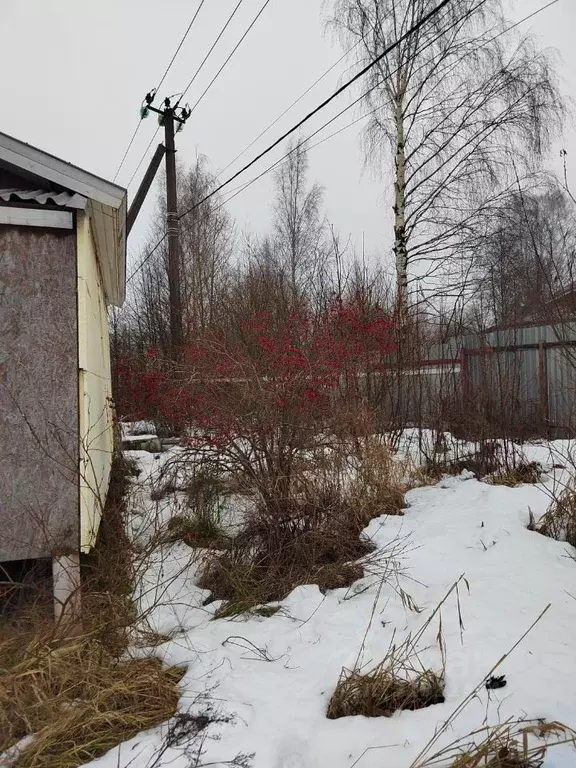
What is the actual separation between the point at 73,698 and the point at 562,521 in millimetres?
3732

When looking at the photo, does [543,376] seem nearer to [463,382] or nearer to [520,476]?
[463,382]

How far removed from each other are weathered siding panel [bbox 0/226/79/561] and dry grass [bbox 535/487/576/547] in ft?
12.0

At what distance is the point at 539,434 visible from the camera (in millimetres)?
7723

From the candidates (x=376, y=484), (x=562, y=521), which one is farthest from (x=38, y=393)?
(x=562, y=521)

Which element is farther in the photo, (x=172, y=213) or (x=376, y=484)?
(x=172, y=213)

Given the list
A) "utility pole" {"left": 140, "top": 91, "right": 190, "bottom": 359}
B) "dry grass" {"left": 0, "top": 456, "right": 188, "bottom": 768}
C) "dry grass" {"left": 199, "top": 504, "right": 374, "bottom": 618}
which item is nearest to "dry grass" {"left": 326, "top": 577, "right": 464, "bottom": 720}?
"dry grass" {"left": 0, "top": 456, "right": 188, "bottom": 768}

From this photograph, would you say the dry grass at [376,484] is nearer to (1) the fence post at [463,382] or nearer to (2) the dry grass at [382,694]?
(1) the fence post at [463,382]

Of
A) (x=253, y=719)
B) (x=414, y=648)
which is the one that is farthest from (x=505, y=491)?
(x=253, y=719)

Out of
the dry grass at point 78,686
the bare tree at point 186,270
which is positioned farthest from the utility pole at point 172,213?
the dry grass at point 78,686

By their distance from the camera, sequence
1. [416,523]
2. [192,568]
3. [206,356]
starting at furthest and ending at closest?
[206,356] < [416,523] < [192,568]

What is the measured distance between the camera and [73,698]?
8.38ft

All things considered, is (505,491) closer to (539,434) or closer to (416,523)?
(416,523)

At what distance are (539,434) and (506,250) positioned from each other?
17.2ft

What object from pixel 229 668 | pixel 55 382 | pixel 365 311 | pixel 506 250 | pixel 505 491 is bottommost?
pixel 229 668
